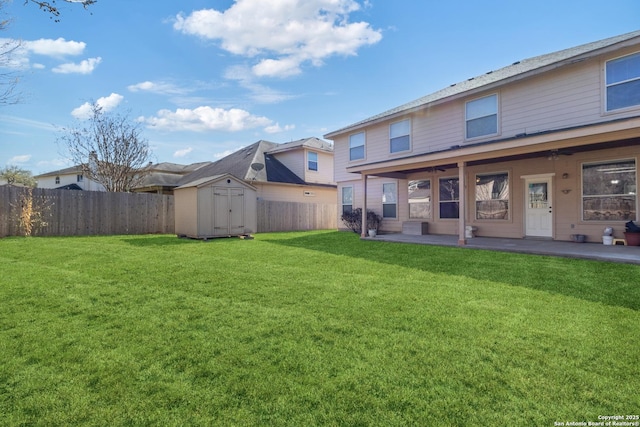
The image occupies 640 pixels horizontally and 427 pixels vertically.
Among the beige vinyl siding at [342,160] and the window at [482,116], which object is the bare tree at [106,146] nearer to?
the beige vinyl siding at [342,160]

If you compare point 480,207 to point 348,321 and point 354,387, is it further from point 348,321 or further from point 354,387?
point 354,387

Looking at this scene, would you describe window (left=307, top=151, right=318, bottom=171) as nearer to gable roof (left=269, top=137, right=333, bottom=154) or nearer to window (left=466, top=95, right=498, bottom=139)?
gable roof (left=269, top=137, right=333, bottom=154)

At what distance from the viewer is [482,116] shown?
1045cm

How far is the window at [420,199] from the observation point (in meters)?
12.0

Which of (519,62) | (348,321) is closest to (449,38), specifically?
(519,62)

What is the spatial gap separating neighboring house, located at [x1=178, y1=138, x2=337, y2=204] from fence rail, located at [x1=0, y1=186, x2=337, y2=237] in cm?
Result: 247

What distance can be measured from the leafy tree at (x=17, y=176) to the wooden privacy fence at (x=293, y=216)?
32.1 m

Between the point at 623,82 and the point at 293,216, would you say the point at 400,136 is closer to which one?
the point at 623,82

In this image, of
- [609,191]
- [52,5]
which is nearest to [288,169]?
[609,191]

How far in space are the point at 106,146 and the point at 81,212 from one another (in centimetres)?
776

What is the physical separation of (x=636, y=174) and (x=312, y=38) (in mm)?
10040

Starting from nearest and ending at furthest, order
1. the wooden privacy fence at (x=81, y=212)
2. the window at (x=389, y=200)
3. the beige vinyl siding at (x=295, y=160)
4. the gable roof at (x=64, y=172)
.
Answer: the wooden privacy fence at (x=81, y=212)
the window at (x=389, y=200)
the beige vinyl siding at (x=295, y=160)
the gable roof at (x=64, y=172)

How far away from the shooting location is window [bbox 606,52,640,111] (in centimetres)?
767

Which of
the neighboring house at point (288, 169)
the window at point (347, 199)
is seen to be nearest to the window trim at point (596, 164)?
the window at point (347, 199)
